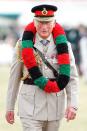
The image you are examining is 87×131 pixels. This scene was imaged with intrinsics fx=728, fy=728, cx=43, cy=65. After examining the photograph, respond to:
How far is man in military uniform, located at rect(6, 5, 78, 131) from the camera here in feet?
24.5

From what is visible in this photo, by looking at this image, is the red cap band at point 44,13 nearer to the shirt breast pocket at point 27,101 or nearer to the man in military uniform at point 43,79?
the man in military uniform at point 43,79

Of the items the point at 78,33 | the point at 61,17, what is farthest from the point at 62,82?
the point at 61,17

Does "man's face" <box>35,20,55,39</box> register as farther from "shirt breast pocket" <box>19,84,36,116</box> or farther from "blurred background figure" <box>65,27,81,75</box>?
"blurred background figure" <box>65,27,81,75</box>

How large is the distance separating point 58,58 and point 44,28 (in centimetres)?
35

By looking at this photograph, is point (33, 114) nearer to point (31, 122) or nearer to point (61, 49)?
point (31, 122)

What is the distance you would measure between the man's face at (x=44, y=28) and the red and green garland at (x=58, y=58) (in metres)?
0.08

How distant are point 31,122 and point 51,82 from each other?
466mm

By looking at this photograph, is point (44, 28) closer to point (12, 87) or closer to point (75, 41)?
point (12, 87)

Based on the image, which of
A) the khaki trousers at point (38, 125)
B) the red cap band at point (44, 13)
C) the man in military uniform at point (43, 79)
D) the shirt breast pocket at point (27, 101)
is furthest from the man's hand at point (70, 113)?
the red cap band at point (44, 13)

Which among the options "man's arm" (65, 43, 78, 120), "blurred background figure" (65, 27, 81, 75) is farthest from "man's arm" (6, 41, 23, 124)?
"blurred background figure" (65, 27, 81, 75)

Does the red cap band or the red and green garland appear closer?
the red and green garland

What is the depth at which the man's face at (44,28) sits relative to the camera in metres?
7.43

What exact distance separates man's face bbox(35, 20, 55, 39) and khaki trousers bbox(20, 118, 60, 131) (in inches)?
34.9

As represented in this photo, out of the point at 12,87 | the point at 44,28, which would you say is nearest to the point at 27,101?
the point at 12,87
